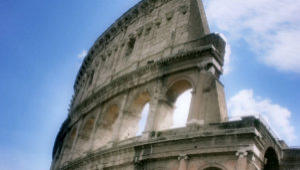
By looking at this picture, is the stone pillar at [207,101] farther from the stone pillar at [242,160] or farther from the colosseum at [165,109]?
the stone pillar at [242,160]

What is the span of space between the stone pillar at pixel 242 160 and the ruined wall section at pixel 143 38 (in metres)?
6.04

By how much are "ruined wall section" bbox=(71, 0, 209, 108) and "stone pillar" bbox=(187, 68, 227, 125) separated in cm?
227

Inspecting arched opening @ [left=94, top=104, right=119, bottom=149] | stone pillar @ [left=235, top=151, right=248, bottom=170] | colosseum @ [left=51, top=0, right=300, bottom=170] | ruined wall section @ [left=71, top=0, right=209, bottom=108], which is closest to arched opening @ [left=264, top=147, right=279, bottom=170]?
colosseum @ [left=51, top=0, right=300, bottom=170]

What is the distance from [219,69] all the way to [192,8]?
423cm

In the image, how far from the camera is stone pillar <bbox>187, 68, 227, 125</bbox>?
13367mm

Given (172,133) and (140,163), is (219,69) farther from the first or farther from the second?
(140,163)

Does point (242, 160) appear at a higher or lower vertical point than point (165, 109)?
lower

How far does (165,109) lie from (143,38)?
5847mm

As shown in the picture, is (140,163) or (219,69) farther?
(219,69)

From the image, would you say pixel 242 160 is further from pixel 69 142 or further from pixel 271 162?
pixel 69 142

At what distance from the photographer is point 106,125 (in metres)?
18.8

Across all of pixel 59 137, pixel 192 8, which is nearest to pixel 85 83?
pixel 59 137

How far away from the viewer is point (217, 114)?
1327 centimetres

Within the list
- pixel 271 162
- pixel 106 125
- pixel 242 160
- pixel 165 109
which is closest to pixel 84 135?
pixel 106 125
